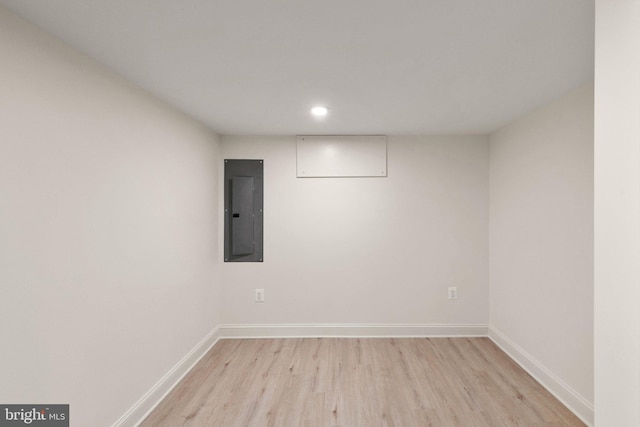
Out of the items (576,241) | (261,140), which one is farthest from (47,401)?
(576,241)

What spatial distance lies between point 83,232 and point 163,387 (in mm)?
1429

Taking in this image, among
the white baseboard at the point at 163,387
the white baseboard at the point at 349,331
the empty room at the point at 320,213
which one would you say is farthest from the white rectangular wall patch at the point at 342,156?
the white baseboard at the point at 163,387

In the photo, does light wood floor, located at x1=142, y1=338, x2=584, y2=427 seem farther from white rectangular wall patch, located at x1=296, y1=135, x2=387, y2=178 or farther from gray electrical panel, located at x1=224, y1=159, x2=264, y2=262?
white rectangular wall patch, located at x1=296, y1=135, x2=387, y2=178

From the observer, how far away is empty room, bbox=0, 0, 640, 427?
128 centimetres

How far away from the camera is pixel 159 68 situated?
1.84m

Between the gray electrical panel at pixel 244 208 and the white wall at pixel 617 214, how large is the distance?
2977mm

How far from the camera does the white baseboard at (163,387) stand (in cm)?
197

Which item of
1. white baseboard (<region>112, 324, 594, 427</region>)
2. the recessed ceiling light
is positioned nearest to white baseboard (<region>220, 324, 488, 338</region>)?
white baseboard (<region>112, 324, 594, 427</region>)

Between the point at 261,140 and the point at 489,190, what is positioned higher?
the point at 261,140

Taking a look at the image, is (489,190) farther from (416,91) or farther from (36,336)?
(36,336)

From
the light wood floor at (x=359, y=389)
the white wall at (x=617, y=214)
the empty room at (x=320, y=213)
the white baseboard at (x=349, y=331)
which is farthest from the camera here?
the white baseboard at (x=349, y=331)

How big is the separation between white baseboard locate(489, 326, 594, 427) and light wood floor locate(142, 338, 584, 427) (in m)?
0.05

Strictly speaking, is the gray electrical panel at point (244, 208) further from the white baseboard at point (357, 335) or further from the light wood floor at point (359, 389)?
the light wood floor at point (359, 389)

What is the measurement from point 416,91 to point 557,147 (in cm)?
123
